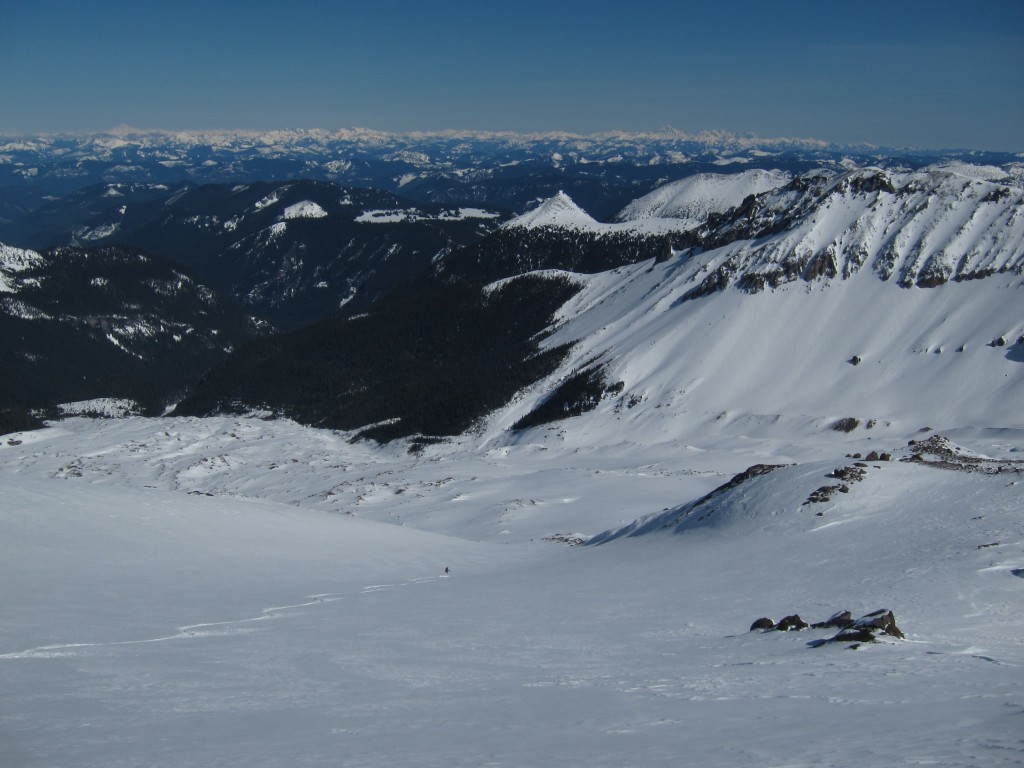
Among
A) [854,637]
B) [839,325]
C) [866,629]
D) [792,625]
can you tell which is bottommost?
[792,625]

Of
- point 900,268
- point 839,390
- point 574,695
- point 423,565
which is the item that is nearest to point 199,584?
point 423,565

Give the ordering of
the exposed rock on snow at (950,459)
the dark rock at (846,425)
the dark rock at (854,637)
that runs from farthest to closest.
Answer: the dark rock at (846,425) < the exposed rock on snow at (950,459) < the dark rock at (854,637)

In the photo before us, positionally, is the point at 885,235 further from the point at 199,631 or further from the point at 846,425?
the point at 199,631

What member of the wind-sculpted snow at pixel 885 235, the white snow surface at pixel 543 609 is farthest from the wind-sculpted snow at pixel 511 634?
the wind-sculpted snow at pixel 885 235

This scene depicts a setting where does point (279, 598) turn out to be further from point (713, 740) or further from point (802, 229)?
point (802, 229)

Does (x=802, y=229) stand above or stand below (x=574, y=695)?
above

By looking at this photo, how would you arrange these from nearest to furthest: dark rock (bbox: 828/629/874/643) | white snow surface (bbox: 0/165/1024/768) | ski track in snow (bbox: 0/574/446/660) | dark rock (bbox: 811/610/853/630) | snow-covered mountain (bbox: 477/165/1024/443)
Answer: white snow surface (bbox: 0/165/1024/768) < dark rock (bbox: 828/629/874/643) < ski track in snow (bbox: 0/574/446/660) < dark rock (bbox: 811/610/853/630) < snow-covered mountain (bbox: 477/165/1024/443)

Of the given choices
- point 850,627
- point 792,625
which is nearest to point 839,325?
point 792,625

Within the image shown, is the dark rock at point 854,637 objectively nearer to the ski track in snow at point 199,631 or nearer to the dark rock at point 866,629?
the dark rock at point 866,629

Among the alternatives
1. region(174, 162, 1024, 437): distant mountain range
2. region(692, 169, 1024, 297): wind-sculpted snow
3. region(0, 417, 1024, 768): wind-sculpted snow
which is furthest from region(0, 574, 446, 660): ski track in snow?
region(692, 169, 1024, 297): wind-sculpted snow

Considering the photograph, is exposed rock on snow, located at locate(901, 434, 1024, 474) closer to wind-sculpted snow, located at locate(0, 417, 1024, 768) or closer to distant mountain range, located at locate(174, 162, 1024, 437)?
wind-sculpted snow, located at locate(0, 417, 1024, 768)

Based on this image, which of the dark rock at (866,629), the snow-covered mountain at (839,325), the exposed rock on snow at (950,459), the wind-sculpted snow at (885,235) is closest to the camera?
the dark rock at (866,629)
